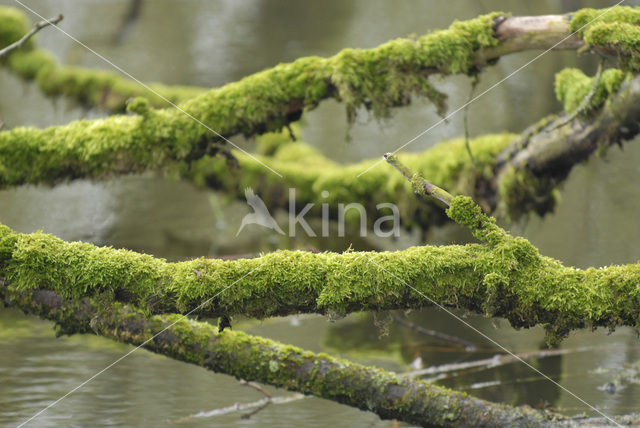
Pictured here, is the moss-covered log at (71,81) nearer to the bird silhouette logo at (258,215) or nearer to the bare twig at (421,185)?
the bird silhouette logo at (258,215)

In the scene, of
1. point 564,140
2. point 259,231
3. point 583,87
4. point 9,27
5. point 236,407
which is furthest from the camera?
point 259,231

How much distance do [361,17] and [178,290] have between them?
11046 mm

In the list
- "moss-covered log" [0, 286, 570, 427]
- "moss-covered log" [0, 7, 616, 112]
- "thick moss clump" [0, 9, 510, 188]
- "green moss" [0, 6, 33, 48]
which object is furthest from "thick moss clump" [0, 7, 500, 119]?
"green moss" [0, 6, 33, 48]

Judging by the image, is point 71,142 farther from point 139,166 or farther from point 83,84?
point 83,84

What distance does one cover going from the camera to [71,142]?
433cm

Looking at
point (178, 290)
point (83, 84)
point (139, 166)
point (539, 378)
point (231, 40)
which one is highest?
point (231, 40)

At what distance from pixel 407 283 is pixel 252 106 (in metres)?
1.87

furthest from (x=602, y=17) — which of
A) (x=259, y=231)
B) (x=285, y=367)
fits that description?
(x=259, y=231)

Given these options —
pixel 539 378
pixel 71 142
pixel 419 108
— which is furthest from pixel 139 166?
pixel 419 108

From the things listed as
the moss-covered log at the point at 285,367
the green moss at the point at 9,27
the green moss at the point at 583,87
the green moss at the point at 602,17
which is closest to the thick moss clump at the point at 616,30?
the green moss at the point at 602,17

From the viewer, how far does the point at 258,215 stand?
8.42m

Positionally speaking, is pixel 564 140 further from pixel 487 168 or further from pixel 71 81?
pixel 71 81
